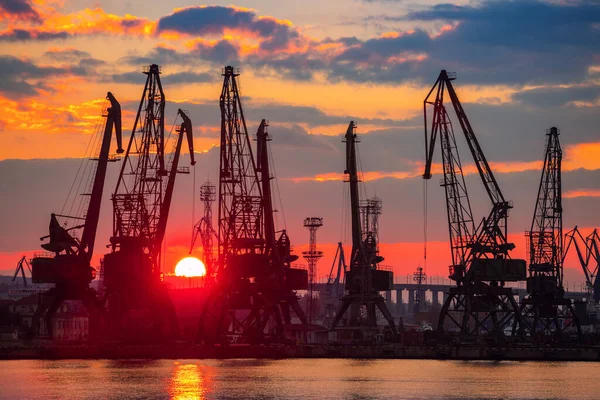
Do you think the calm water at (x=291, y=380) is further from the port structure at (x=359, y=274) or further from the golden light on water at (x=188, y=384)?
the port structure at (x=359, y=274)

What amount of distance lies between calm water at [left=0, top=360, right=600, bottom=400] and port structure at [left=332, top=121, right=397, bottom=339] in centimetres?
1195

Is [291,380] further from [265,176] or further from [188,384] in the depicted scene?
[265,176]

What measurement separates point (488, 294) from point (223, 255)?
29722 millimetres

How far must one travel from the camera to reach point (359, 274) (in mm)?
159875

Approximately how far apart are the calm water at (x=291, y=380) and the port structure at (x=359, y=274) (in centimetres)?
1195

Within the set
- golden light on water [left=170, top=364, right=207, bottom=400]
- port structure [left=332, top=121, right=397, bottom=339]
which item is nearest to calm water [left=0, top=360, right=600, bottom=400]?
golden light on water [left=170, top=364, right=207, bottom=400]

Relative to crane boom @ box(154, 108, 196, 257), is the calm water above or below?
below

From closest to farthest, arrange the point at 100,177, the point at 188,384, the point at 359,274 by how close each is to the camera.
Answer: the point at 188,384 → the point at 100,177 → the point at 359,274

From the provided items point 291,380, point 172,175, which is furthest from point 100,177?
point 291,380

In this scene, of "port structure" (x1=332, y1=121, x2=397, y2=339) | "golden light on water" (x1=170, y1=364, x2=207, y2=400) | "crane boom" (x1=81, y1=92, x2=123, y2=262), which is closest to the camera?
"golden light on water" (x1=170, y1=364, x2=207, y2=400)

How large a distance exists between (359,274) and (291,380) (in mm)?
43684

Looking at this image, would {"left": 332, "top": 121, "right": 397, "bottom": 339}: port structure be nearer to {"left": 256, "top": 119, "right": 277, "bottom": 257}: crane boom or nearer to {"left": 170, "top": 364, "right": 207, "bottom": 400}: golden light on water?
{"left": 256, "top": 119, "right": 277, "bottom": 257}: crane boom

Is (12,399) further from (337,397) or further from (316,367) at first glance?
(316,367)

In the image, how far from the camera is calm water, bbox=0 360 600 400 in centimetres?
10419
